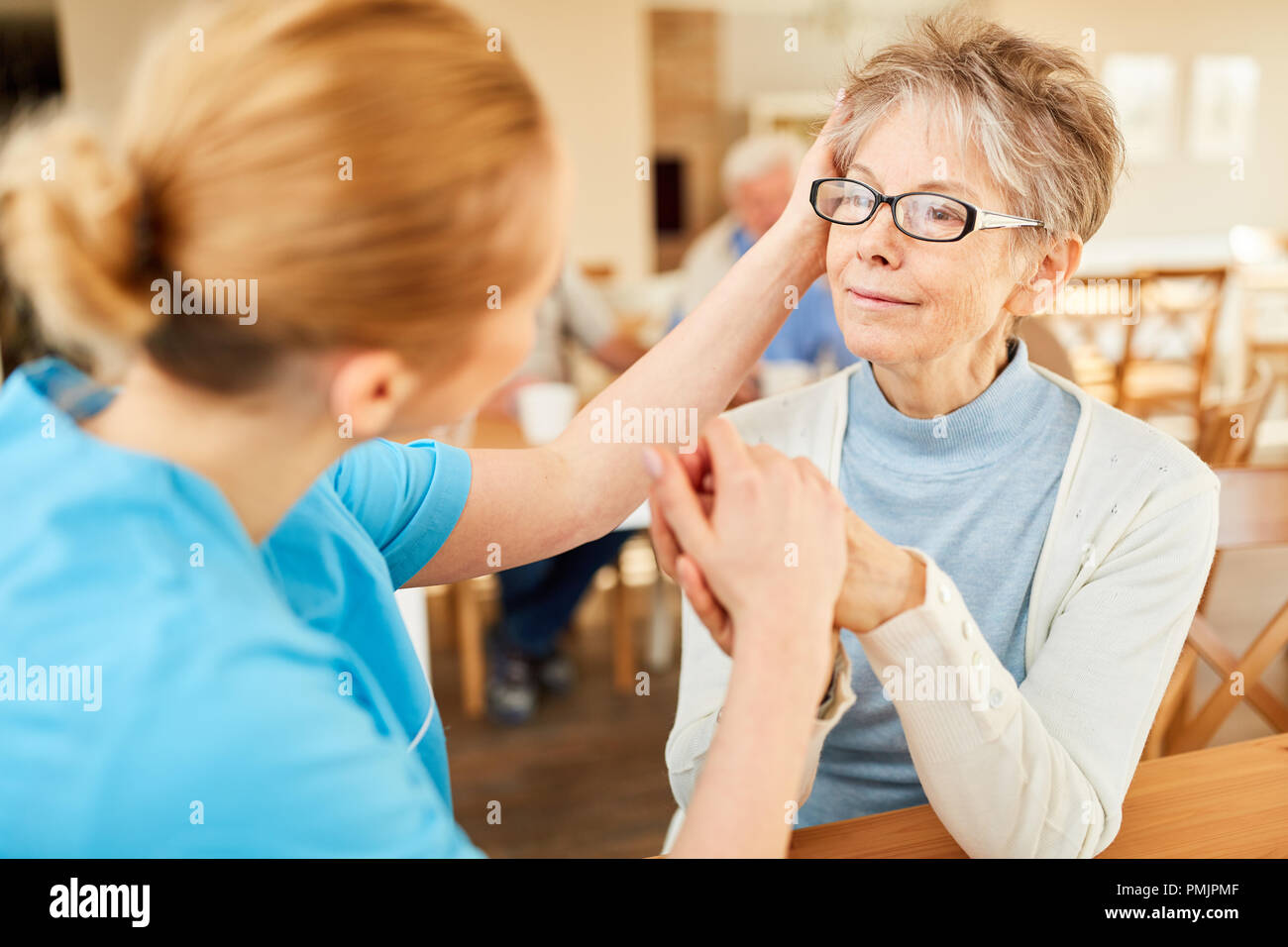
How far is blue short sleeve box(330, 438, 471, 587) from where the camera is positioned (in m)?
0.84

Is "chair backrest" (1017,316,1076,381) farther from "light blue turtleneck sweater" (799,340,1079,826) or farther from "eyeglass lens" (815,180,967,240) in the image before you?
"eyeglass lens" (815,180,967,240)

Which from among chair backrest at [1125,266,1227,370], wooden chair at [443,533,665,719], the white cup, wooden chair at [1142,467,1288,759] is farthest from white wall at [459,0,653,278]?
wooden chair at [1142,467,1288,759]

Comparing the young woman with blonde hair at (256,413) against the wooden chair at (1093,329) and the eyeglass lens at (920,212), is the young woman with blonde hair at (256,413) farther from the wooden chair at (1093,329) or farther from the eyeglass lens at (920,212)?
the wooden chair at (1093,329)

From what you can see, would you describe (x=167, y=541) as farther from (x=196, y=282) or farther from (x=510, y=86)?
(x=510, y=86)

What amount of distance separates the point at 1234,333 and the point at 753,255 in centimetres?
636

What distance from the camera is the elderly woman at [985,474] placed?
2.53 feet

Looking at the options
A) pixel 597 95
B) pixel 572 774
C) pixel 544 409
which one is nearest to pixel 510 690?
pixel 572 774

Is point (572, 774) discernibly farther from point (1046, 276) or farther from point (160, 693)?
point (160, 693)

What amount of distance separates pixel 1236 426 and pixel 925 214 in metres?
1.13

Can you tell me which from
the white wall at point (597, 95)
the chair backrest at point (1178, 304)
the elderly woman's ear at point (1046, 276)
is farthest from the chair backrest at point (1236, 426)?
the white wall at point (597, 95)

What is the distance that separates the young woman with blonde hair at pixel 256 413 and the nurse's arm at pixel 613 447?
12.0 inches

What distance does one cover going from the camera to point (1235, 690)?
123 centimetres

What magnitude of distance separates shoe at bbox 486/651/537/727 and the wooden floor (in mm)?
34

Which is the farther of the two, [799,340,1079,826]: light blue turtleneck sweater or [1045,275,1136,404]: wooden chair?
[1045,275,1136,404]: wooden chair
